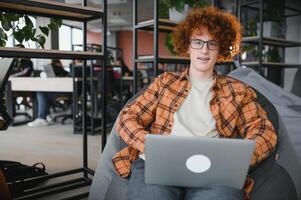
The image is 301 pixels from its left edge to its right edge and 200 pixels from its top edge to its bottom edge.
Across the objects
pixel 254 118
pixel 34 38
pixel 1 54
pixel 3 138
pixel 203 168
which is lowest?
pixel 3 138

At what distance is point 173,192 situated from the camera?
3.73 feet

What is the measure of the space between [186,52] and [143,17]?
28.6 feet

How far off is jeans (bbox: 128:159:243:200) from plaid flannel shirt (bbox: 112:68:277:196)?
0.50ft

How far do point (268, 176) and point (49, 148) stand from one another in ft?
8.23

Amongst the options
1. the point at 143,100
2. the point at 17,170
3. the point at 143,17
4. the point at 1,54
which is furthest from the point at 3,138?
the point at 143,17

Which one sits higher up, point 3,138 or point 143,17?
point 143,17

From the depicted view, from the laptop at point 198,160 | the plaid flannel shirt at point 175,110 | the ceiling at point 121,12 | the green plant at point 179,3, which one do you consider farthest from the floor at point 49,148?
the ceiling at point 121,12

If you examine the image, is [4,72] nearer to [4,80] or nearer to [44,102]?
[4,80]

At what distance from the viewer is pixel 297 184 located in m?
1.36

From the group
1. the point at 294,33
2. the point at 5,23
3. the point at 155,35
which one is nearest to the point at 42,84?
the point at 5,23

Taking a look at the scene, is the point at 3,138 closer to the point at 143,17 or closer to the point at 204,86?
the point at 204,86

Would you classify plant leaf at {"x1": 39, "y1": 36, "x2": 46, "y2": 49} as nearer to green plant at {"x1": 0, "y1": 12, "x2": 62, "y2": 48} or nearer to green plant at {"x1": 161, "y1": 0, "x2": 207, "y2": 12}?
green plant at {"x1": 0, "y1": 12, "x2": 62, "y2": 48}

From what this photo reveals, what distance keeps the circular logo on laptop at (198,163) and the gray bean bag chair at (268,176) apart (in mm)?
326

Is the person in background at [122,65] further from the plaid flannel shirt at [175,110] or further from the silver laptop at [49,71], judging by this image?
the plaid flannel shirt at [175,110]
